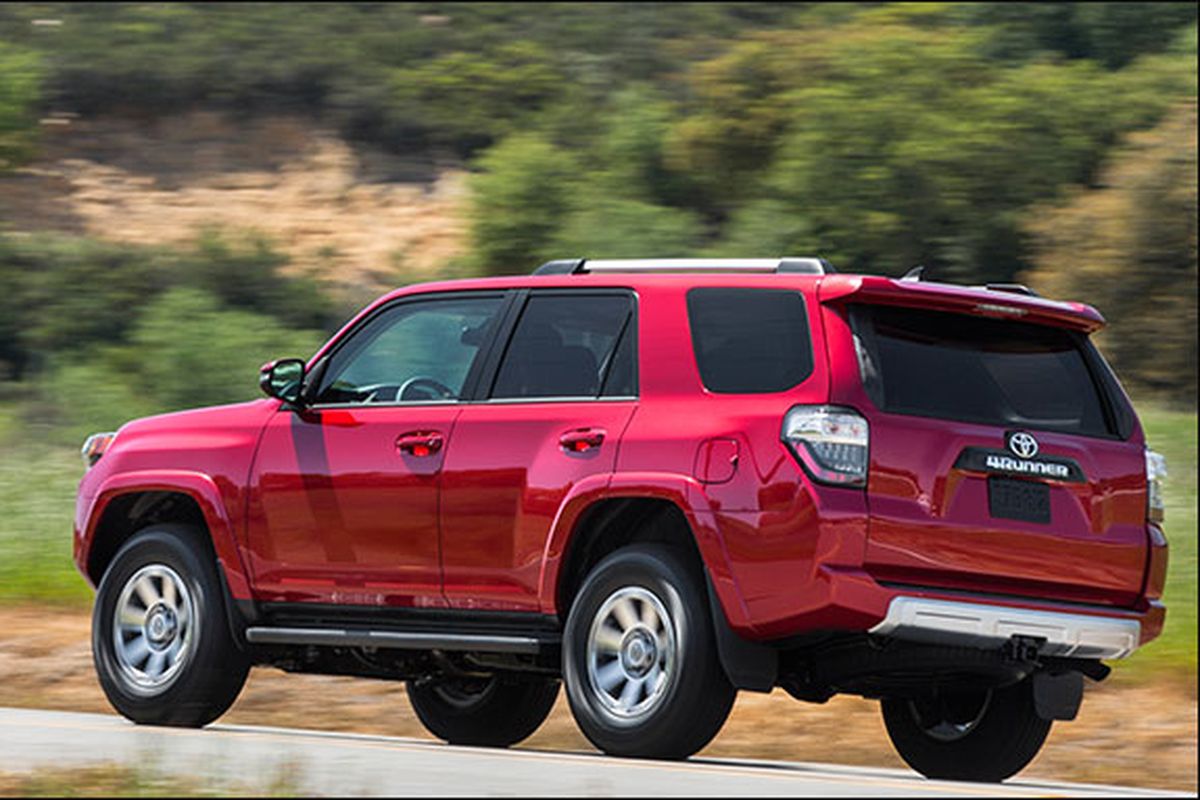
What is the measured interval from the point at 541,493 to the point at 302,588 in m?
1.40

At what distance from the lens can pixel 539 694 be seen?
1177cm

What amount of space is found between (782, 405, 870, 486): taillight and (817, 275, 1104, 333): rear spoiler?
0.47 m

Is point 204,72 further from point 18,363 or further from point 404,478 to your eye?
point 404,478

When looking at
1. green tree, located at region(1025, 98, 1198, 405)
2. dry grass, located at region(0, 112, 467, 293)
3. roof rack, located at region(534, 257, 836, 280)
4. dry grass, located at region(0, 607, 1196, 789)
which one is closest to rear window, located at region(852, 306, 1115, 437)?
roof rack, located at region(534, 257, 836, 280)

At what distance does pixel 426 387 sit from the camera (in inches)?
401

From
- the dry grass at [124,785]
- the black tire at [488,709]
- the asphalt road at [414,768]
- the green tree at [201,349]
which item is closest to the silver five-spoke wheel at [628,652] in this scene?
the asphalt road at [414,768]

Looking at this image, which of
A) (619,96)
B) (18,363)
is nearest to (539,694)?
(18,363)

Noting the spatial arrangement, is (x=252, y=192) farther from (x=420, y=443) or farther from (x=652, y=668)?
(x=652, y=668)

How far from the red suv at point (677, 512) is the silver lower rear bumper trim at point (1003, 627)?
11mm

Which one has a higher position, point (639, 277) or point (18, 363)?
point (639, 277)

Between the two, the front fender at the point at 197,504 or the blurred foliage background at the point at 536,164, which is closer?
the front fender at the point at 197,504

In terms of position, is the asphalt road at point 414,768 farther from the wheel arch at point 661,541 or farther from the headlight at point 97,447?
the headlight at point 97,447

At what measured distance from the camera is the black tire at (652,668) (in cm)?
891

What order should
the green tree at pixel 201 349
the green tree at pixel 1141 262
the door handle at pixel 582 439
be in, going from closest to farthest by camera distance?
1. the door handle at pixel 582 439
2. the green tree at pixel 201 349
3. the green tree at pixel 1141 262
